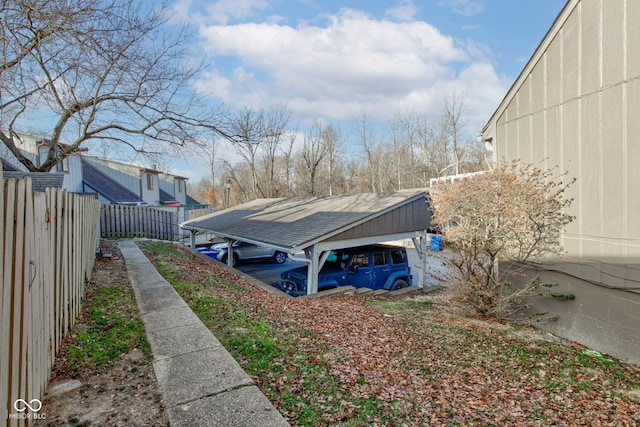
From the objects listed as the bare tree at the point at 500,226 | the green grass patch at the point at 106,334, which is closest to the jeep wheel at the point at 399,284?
the bare tree at the point at 500,226

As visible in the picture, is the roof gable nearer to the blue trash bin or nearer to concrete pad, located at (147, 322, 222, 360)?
the blue trash bin

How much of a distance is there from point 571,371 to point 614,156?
3.34 m

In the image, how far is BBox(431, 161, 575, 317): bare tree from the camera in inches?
254

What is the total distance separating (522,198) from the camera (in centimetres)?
650

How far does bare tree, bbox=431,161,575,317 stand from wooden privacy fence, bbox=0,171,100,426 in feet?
22.2

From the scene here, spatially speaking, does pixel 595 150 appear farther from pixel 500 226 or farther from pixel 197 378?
pixel 197 378

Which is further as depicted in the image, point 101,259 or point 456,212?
point 101,259

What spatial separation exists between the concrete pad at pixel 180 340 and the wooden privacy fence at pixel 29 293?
96 centimetres

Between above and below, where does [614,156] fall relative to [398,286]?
above

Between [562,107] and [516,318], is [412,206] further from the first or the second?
[562,107]

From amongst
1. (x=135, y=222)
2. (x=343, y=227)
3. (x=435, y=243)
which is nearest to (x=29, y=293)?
(x=343, y=227)

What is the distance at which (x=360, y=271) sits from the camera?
1080 centimetres

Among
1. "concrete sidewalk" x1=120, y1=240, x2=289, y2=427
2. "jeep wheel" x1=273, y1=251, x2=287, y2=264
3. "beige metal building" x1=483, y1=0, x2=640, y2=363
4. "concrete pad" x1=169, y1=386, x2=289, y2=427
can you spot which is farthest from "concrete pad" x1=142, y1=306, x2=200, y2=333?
"jeep wheel" x1=273, y1=251, x2=287, y2=264

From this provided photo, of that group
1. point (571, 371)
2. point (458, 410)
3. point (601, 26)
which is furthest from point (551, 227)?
point (458, 410)
